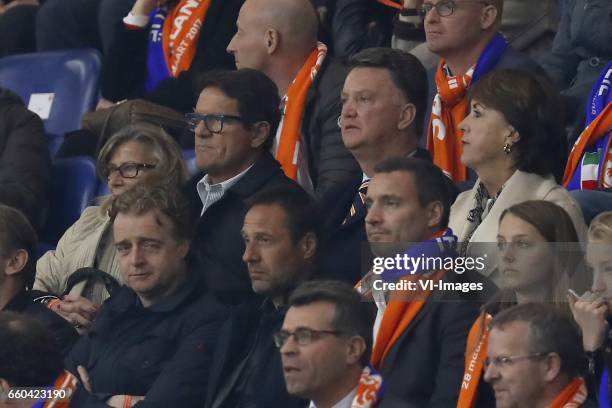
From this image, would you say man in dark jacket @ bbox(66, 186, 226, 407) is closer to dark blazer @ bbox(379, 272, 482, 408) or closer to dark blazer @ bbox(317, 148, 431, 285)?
dark blazer @ bbox(317, 148, 431, 285)

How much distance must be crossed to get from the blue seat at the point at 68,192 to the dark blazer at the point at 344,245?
184 cm

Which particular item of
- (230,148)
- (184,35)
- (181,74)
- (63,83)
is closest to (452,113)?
(230,148)

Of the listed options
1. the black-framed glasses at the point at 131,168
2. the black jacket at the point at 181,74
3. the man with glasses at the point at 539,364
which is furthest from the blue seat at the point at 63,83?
the man with glasses at the point at 539,364

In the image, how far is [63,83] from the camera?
884 cm

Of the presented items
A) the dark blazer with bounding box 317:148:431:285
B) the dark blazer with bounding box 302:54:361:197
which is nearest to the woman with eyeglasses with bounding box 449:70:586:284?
the dark blazer with bounding box 317:148:431:285

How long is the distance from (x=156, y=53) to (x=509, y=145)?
9.73 ft

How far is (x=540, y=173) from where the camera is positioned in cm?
586

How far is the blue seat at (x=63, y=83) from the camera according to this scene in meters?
8.72

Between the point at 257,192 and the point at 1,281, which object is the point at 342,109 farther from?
the point at 1,281

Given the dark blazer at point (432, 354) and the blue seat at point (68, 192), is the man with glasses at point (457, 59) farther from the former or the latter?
the blue seat at point (68, 192)

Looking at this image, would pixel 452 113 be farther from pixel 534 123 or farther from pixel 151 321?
pixel 151 321

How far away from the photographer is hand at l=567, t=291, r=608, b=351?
5.05 metres

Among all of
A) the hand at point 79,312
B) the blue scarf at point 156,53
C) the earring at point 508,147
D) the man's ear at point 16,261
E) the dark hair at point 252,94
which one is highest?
the blue scarf at point 156,53

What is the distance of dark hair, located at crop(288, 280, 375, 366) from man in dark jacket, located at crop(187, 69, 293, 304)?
993mm
